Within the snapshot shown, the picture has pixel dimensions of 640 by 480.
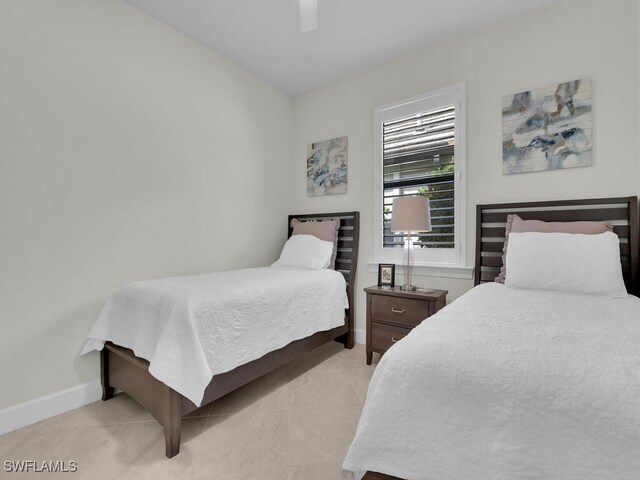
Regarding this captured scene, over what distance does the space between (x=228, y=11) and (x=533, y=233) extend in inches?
105

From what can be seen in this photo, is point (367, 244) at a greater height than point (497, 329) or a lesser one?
greater

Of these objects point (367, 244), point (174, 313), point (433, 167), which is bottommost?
point (174, 313)

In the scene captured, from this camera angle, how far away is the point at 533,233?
2.00 metres

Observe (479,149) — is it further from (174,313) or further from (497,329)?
(174,313)

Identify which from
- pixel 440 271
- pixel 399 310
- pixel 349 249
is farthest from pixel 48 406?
pixel 440 271

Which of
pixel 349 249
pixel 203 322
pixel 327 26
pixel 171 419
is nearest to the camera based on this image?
pixel 171 419

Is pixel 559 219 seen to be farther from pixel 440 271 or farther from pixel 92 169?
pixel 92 169

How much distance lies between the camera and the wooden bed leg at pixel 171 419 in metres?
1.55

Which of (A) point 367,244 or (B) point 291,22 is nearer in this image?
(B) point 291,22

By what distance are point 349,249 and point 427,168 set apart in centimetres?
104

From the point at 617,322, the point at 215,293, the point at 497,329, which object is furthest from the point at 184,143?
the point at 617,322

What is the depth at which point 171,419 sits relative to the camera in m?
1.56

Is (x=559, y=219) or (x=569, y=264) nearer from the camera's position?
(x=569, y=264)

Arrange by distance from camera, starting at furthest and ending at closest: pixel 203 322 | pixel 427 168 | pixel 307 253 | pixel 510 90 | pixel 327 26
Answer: pixel 307 253 → pixel 427 168 → pixel 327 26 → pixel 510 90 → pixel 203 322
